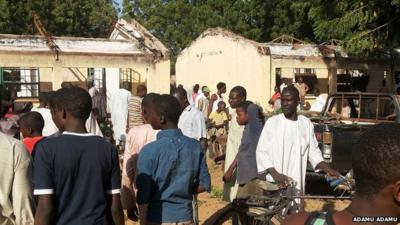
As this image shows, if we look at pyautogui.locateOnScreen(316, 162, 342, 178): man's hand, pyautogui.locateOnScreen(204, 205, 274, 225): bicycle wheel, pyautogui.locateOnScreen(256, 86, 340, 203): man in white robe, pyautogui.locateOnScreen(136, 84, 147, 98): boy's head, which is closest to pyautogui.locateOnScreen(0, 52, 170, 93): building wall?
pyautogui.locateOnScreen(136, 84, 147, 98): boy's head

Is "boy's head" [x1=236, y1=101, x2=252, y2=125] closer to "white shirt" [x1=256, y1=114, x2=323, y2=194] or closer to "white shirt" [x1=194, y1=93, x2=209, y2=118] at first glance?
"white shirt" [x1=256, y1=114, x2=323, y2=194]

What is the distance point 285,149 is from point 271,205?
1.58 feet

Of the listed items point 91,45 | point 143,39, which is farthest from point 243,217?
point 143,39

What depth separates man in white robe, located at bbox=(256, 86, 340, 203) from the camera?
4.41 metres

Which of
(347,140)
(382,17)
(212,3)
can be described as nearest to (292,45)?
(382,17)

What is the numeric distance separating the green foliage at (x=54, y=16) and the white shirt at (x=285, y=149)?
2377cm

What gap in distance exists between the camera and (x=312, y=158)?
178 inches

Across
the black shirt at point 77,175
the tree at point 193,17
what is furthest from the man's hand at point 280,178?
the tree at point 193,17

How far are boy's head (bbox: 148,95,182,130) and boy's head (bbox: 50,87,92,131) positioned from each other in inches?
Result: 24.5

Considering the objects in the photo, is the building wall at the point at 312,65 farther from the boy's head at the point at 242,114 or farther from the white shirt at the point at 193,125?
the boy's head at the point at 242,114

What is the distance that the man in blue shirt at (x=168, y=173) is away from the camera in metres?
3.26

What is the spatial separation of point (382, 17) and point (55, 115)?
1363 centimetres

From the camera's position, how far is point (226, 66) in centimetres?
1936

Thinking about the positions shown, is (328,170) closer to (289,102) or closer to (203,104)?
(289,102)
